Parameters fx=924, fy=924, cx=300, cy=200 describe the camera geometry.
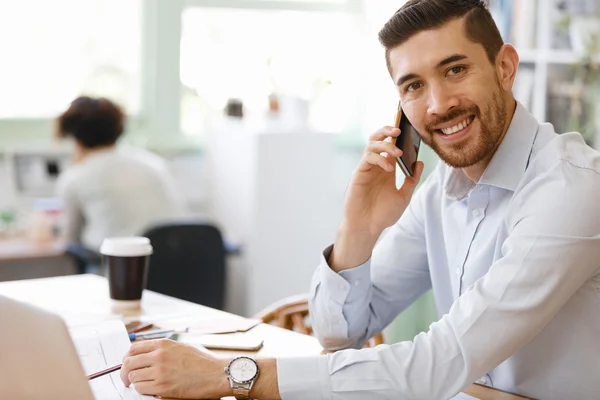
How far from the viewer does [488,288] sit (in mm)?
1472

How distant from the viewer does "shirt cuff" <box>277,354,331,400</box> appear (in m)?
1.44

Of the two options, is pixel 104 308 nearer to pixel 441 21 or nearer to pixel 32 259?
pixel 441 21

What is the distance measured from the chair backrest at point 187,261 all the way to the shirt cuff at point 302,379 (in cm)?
211

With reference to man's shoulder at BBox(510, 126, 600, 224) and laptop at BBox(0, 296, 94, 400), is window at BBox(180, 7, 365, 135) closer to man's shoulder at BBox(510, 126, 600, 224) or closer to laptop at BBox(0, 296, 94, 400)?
man's shoulder at BBox(510, 126, 600, 224)

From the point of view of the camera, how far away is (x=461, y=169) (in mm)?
1857

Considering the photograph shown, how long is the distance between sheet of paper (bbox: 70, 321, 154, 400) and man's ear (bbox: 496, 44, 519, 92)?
87 cm

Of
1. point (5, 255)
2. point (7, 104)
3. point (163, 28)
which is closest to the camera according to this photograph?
point (5, 255)

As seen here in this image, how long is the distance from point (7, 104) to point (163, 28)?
89 cm

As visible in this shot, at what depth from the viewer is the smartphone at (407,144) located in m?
1.93

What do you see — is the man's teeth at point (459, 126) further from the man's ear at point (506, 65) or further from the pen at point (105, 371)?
the pen at point (105, 371)

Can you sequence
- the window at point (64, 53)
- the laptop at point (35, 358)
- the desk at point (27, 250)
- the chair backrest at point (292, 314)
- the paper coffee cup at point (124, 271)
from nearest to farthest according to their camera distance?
the laptop at point (35, 358), the paper coffee cup at point (124, 271), the chair backrest at point (292, 314), the desk at point (27, 250), the window at point (64, 53)

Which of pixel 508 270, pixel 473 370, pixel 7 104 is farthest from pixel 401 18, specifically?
pixel 7 104

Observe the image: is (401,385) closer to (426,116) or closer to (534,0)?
(426,116)

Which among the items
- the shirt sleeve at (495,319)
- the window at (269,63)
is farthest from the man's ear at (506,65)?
the window at (269,63)
